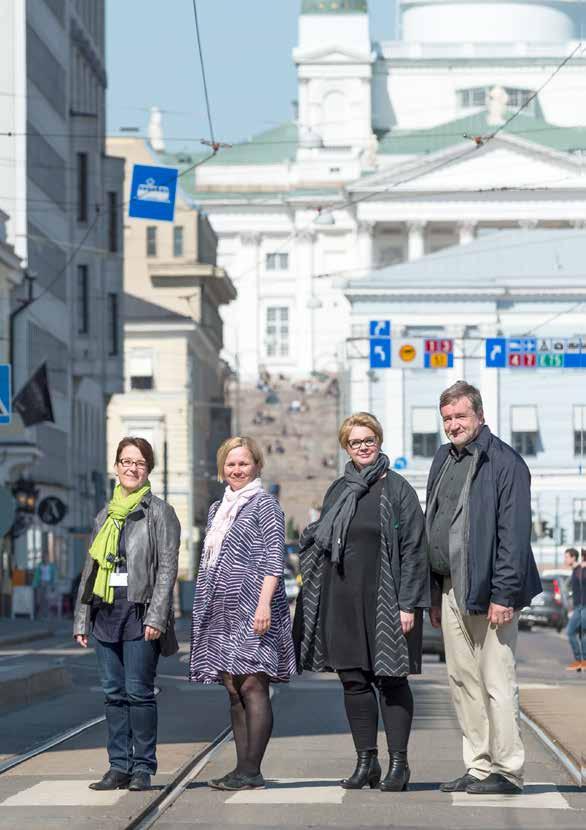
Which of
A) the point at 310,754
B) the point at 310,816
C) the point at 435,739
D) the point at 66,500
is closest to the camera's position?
the point at 310,816

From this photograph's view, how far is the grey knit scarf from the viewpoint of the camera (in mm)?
11219

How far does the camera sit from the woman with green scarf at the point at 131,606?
11.4 meters

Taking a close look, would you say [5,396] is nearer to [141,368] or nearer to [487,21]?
[141,368]

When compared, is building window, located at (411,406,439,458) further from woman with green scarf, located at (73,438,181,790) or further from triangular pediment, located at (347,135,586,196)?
woman with green scarf, located at (73,438,181,790)

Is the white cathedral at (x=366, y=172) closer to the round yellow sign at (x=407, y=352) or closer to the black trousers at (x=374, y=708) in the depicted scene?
the round yellow sign at (x=407, y=352)

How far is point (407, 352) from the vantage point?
54125 millimetres

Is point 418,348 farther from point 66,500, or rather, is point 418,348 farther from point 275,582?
point 275,582

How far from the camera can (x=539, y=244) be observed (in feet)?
262

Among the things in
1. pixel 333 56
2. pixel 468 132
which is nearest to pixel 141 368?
pixel 468 132

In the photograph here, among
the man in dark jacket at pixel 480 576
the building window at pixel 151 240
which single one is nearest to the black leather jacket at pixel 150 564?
the man in dark jacket at pixel 480 576

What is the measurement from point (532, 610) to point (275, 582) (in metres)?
35.6

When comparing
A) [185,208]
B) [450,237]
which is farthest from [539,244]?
[450,237]

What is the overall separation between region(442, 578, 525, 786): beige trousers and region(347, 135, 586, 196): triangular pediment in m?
99.5

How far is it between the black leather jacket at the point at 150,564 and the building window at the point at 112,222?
187 ft
